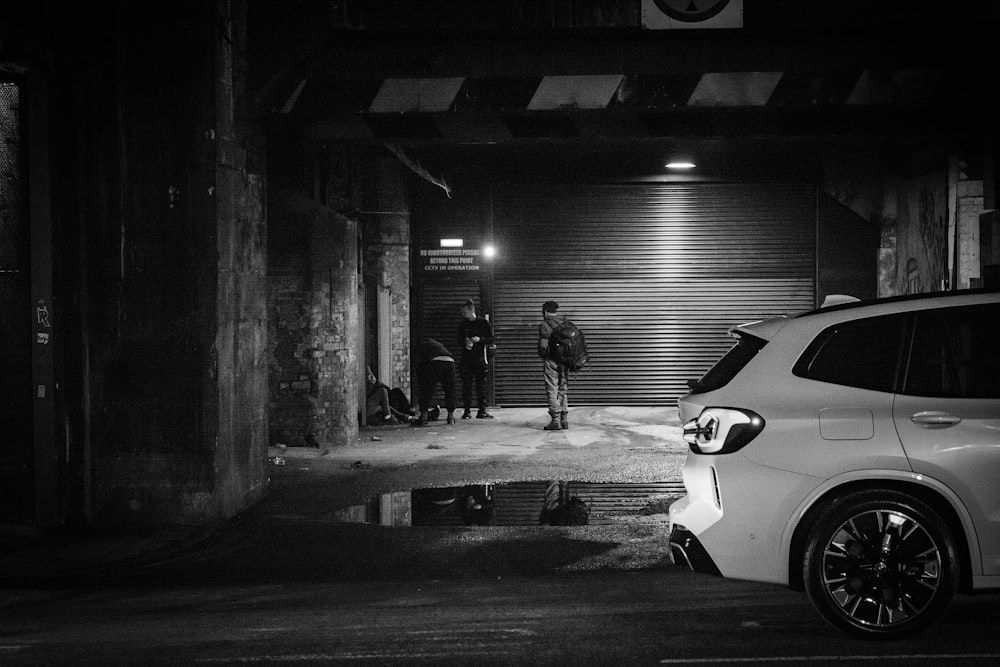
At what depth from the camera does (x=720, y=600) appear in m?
6.35

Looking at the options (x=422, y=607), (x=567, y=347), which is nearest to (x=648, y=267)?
(x=567, y=347)

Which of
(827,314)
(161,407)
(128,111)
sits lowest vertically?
(161,407)

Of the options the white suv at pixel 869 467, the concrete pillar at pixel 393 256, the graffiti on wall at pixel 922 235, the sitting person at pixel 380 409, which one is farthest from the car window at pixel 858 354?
the concrete pillar at pixel 393 256

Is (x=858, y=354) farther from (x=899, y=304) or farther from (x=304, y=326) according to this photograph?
(x=304, y=326)

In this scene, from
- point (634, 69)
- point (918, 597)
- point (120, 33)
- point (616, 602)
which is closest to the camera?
point (918, 597)

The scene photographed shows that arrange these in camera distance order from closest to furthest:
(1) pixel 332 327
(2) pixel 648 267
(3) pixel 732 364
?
(3) pixel 732 364 → (1) pixel 332 327 → (2) pixel 648 267

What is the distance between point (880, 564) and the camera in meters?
5.18

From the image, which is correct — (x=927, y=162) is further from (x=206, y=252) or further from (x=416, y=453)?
(x=206, y=252)

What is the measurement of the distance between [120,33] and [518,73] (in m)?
3.48

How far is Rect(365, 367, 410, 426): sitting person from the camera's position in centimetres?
1684

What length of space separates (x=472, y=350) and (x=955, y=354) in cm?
1239

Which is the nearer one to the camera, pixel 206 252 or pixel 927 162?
pixel 206 252

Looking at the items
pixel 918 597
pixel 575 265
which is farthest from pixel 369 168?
pixel 918 597

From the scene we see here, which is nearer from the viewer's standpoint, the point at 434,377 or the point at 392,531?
the point at 392,531
